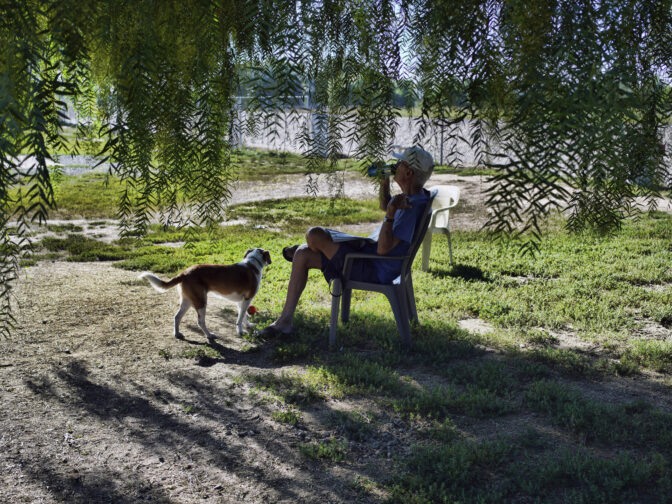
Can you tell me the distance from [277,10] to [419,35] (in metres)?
0.53

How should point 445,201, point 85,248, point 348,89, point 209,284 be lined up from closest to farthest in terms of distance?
point 348,89 < point 209,284 < point 445,201 < point 85,248

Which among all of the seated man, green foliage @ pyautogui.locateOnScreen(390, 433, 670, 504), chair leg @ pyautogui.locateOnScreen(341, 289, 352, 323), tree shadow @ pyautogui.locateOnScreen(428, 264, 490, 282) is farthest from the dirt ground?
tree shadow @ pyautogui.locateOnScreen(428, 264, 490, 282)

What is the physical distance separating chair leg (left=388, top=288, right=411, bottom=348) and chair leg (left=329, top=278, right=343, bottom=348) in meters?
0.38

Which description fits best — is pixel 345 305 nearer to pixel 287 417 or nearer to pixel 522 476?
pixel 287 417

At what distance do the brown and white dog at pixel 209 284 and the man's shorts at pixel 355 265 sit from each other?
694 mm

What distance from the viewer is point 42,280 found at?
6816 mm

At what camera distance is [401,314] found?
4410 millimetres

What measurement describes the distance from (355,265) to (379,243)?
0.34m

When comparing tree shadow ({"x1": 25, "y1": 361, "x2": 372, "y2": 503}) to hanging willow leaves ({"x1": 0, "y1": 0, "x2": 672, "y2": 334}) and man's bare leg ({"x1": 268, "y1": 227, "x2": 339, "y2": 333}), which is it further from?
hanging willow leaves ({"x1": 0, "y1": 0, "x2": 672, "y2": 334})

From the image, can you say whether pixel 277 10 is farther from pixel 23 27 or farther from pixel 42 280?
pixel 42 280

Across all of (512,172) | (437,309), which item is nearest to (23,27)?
(512,172)

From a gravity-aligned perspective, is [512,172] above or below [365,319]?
above

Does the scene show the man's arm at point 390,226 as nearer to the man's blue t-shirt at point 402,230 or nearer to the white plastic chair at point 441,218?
the man's blue t-shirt at point 402,230

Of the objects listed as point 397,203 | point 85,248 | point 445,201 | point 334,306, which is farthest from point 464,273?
point 85,248
